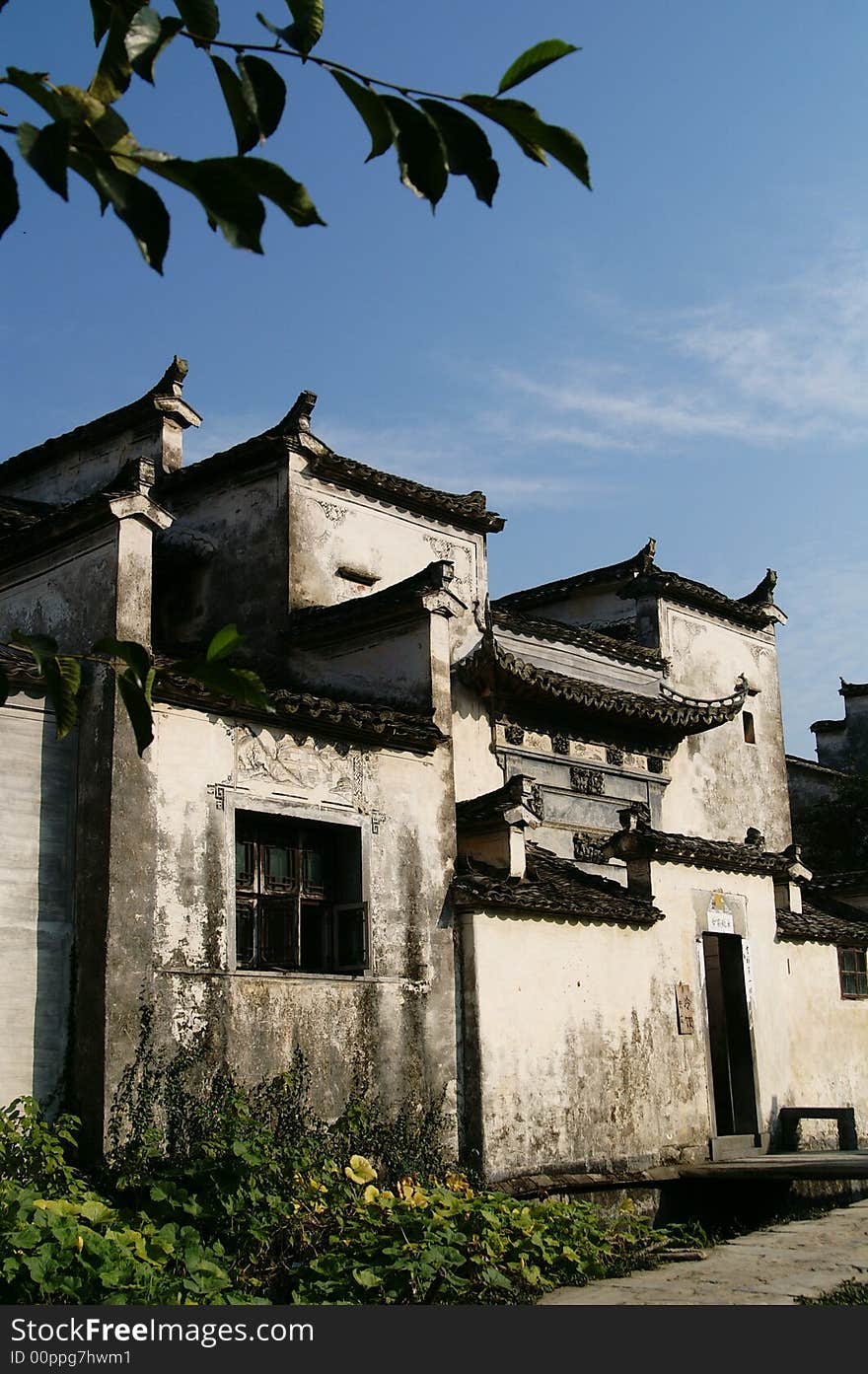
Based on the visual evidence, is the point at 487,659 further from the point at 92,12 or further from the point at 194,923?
the point at 92,12

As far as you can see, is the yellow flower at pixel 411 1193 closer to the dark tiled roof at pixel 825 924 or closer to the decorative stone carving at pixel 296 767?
the decorative stone carving at pixel 296 767

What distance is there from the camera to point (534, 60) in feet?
8.20

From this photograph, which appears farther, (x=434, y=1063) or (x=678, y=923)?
(x=678, y=923)

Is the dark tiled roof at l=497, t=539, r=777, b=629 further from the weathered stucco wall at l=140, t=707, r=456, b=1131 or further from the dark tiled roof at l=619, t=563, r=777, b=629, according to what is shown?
the weathered stucco wall at l=140, t=707, r=456, b=1131

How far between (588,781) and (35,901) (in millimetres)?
9902

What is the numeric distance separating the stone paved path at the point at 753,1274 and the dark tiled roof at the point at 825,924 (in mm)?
5440

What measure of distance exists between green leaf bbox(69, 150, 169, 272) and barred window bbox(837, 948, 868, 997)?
654 inches

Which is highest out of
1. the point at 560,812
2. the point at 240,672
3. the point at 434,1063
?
the point at 560,812

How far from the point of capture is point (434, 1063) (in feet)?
39.3

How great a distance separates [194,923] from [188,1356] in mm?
4718

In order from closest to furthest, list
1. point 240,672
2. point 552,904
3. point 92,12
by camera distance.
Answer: point 92,12, point 240,672, point 552,904

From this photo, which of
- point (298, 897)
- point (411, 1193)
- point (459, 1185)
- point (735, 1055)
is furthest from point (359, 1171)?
point (735, 1055)

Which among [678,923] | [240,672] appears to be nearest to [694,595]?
[678,923]

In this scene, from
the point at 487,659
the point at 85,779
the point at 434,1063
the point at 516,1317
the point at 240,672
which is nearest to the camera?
the point at 240,672
